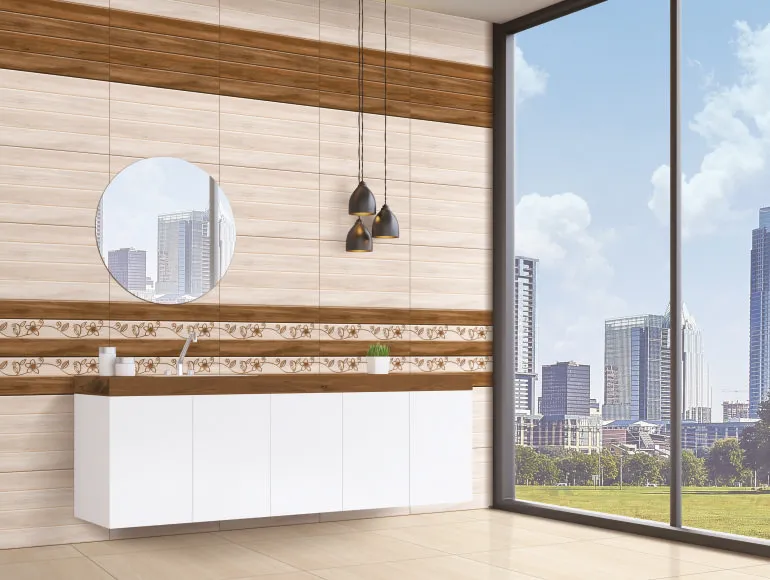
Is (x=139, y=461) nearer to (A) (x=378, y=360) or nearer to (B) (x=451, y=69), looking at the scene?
(A) (x=378, y=360)

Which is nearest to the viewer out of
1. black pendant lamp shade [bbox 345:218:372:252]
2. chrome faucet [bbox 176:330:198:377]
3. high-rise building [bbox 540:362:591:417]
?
chrome faucet [bbox 176:330:198:377]

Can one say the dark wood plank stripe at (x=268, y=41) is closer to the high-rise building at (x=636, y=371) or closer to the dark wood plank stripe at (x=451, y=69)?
the dark wood plank stripe at (x=451, y=69)

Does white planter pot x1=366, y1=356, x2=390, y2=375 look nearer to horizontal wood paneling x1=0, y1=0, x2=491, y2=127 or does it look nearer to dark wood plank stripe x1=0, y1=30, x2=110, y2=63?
horizontal wood paneling x1=0, y1=0, x2=491, y2=127

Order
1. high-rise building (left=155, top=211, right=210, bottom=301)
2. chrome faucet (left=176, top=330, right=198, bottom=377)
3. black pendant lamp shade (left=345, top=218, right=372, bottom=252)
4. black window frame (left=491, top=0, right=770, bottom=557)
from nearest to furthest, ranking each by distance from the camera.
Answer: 1. chrome faucet (left=176, top=330, right=198, bottom=377)
2. high-rise building (left=155, top=211, right=210, bottom=301)
3. black pendant lamp shade (left=345, top=218, right=372, bottom=252)
4. black window frame (left=491, top=0, right=770, bottom=557)

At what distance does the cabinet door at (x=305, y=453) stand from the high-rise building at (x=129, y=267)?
104 centimetres

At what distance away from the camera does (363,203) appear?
223 inches

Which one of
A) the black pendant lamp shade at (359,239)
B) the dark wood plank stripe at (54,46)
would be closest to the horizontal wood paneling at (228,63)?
the dark wood plank stripe at (54,46)

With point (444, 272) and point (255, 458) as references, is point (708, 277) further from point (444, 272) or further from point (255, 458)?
point (255, 458)

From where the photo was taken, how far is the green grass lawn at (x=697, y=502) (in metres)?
9.12

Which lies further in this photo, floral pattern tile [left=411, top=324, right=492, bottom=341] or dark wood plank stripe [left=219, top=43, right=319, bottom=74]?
floral pattern tile [left=411, top=324, right=492, bottom=341]

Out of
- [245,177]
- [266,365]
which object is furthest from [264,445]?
[245,177]

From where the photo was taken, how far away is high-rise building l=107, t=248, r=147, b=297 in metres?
5.29

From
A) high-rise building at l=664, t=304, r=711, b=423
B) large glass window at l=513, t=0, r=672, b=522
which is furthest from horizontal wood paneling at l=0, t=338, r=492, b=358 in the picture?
high-rise building at l=664, t=304, r=711, b=423

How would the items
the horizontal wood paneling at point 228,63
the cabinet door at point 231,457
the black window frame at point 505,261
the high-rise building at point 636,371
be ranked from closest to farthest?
the cabinet door at point 231,457
the horizontal wood paneling at point 228,63
the black window frame at point 505,261
the high-rise building at point 636,371
